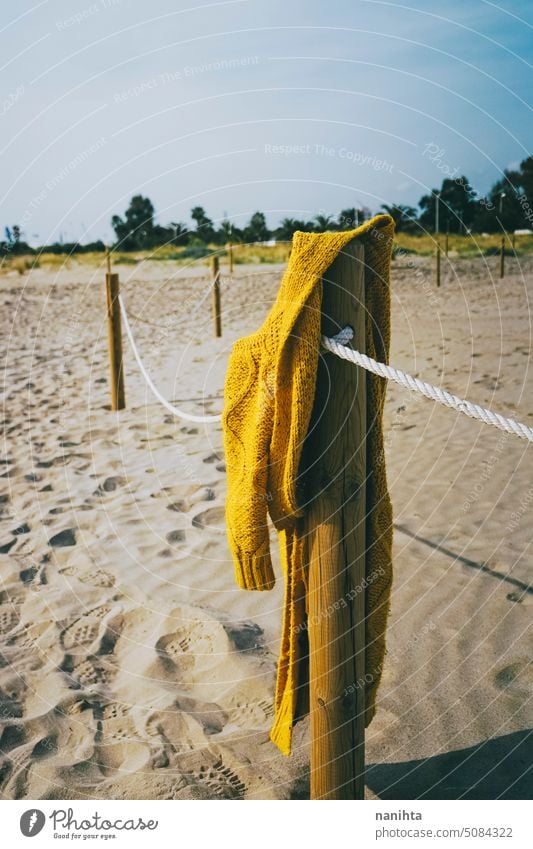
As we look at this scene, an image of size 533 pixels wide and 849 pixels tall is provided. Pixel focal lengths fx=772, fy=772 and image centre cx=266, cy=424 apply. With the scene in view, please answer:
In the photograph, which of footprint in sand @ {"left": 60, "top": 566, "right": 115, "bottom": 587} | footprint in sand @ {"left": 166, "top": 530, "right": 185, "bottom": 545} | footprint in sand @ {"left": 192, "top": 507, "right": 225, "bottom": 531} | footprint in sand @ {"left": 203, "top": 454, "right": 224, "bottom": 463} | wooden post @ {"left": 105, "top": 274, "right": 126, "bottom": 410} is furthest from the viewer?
wooden post @ {"left": 105, "top": 274, "right": 126, "bottom": 410}

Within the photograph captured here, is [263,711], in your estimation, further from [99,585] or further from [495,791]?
[99,585]

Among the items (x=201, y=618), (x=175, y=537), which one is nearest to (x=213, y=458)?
(x=175, y=537)

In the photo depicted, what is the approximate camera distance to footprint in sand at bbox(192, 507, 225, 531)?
425 cm

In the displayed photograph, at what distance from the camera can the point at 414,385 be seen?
187 cm

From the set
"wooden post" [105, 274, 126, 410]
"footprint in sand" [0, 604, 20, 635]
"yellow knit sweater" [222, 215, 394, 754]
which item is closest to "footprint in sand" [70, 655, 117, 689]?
"footprint in sand" [0, 604, 20, 635]

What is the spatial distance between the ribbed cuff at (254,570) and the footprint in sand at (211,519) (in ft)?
7.41

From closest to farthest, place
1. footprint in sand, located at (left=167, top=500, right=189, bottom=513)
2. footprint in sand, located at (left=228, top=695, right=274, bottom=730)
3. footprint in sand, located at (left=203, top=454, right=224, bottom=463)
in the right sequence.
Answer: footprint in sand, located at (left=228, top=695, right=274, bottom=730), footprint in sand, located at (left=167, top=500, right=189, bottom=513), footprint in sand, located at (left=203, top=454, right=224, bottom=463)

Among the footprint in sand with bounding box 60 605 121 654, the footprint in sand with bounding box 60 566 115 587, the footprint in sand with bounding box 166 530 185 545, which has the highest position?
the footprint in sand with bounding box 166 530 185 545

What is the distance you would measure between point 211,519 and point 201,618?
3.33 ft

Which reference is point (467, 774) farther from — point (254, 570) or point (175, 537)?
point (175, 537)

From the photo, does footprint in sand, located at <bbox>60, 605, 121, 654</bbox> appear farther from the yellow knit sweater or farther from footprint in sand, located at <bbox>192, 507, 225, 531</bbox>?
the yellow knit sweater

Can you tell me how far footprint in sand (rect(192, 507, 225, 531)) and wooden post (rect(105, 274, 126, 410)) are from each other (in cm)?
224
